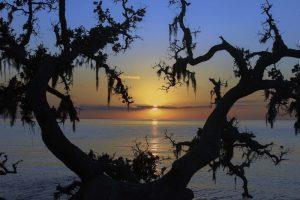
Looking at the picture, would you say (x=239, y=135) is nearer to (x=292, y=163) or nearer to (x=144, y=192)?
(x=144, y=192)

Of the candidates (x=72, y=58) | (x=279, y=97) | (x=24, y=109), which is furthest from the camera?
(x=24, y=109)

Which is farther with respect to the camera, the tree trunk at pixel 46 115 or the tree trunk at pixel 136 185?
the tree trunk at pixel 46 115

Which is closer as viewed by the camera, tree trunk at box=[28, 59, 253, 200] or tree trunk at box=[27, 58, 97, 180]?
tree trunk at box=[28, 59, 253, 200]

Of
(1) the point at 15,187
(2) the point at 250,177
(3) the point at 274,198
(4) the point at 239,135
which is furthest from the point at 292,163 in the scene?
(4) the point at 239,135

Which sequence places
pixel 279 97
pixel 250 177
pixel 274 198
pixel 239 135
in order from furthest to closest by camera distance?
pixel 250 177
pixel 274 198
pixel 239 135
pixel 279 97

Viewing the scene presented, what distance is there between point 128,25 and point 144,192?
4739 mm

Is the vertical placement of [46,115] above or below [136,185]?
above

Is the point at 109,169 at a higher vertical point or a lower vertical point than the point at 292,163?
higher

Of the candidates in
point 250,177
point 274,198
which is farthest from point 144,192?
point 250,177

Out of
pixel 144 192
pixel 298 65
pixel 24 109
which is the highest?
pixel 298 65

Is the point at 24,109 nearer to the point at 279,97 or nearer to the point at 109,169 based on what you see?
the point at 109,169

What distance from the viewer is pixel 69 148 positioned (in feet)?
38.2

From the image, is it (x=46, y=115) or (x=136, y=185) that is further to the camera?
(x=136, y=185)

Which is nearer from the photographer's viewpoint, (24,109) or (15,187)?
(24,109)
